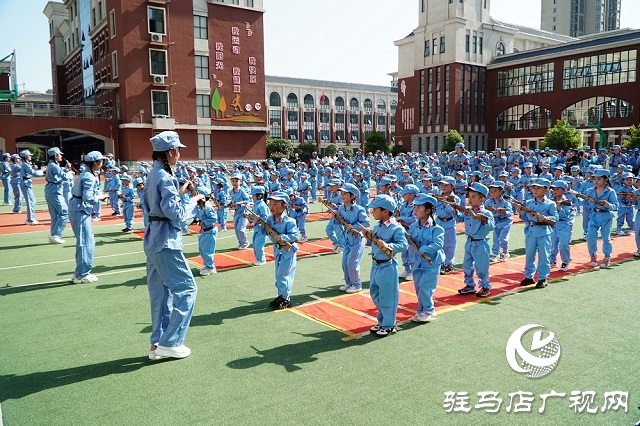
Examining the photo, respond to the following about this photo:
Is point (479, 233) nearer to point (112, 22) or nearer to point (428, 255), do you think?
point (428, 255)

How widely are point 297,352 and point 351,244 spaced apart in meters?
2.87

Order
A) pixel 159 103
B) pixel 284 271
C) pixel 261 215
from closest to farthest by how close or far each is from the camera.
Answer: pixel 284 271 < pixel 261 215 < pixel 159 103

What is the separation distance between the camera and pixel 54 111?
3747 cm

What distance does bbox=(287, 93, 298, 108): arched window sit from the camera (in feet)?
221

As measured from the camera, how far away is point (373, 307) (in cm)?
788

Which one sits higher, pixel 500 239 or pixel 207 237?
pixel 207 237

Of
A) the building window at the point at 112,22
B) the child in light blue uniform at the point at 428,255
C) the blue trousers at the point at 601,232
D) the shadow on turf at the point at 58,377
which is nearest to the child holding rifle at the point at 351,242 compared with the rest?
the child in light blue uniform at the point at 428,255

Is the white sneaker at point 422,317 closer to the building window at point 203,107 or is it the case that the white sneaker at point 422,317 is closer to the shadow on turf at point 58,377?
the shadow on turf at point 58,377

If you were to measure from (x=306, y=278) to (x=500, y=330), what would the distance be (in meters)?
4.08

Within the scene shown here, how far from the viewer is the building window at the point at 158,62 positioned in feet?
120

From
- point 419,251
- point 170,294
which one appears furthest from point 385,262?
point 170,294

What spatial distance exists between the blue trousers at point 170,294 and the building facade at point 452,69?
48.5 metres

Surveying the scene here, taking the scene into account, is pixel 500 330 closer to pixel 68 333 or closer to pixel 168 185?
pixel 168 185

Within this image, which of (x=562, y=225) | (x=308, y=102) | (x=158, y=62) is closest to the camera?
(x=562, y=225)
